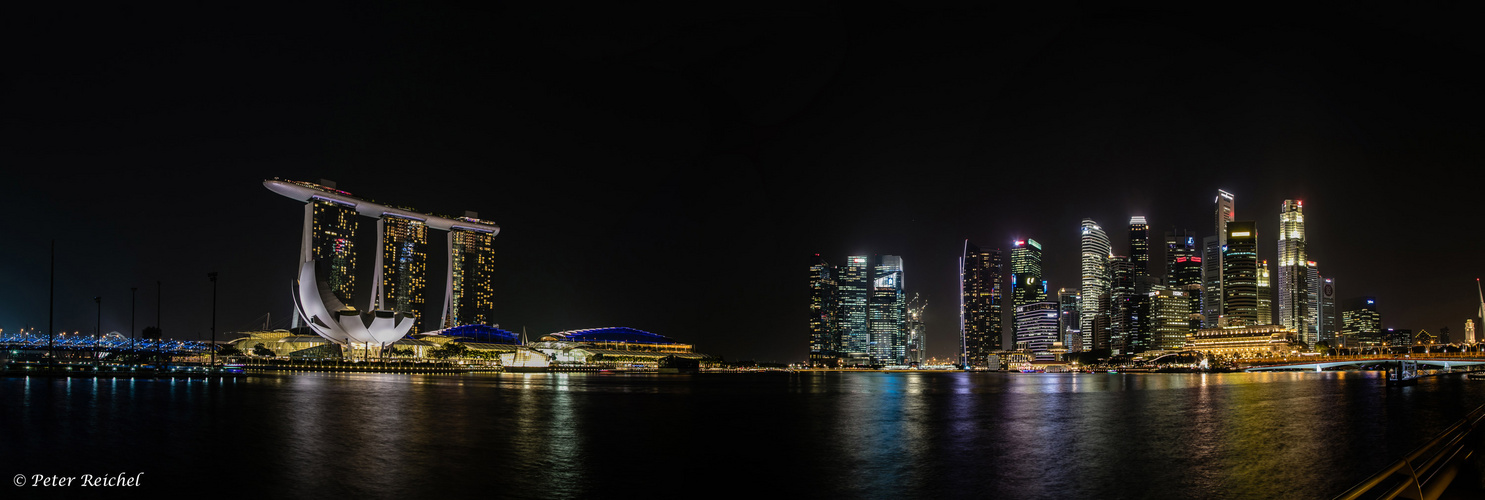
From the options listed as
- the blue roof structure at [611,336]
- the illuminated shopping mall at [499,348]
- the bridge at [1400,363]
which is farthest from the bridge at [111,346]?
the bridge at [1400,363]

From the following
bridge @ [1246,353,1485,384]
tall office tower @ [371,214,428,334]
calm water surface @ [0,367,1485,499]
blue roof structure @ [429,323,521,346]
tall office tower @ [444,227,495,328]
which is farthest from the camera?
tall office tower @ [444,227,495,328]

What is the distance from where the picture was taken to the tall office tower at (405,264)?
169 m

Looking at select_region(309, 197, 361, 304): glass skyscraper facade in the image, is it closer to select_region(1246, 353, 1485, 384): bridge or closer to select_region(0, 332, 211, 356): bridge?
select_region(0, 332, 211, 356): bridge

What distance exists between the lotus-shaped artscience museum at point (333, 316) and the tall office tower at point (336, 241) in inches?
473

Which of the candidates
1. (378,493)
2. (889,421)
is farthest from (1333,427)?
(378,493)

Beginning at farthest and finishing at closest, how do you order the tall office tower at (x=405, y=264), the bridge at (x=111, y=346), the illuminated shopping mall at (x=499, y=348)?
the tall office tower at (x=405, y=264) < the illuminated shopping mall at (x=499, y=348) < the bridge at (x=111, y=346)

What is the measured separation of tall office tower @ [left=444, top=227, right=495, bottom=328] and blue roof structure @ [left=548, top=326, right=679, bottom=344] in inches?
1065

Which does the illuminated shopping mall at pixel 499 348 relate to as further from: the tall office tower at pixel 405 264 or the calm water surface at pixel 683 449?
the calm water surface at pixel 683 449

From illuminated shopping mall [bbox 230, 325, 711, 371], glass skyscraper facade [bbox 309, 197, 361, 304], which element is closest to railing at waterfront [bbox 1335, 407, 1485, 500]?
illuminated shopping mall [bbox 230, 325, 711, 371]

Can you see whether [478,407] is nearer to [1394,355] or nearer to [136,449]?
[136,449]

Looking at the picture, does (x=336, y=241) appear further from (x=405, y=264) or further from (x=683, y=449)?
(x=683, y=449)

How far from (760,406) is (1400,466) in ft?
135

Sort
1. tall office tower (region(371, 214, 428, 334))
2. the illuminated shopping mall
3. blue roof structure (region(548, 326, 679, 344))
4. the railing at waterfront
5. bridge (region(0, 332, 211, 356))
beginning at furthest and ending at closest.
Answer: blue roof structure (region(548, 326, 679, 344))
tall office tower (region(371, 214, 428, 334))
the illuminated shopping mall
bridge (region(0, 332, 211, 356))
the railing at waterfront

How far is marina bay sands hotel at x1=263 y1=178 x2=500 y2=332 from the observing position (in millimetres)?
134375
